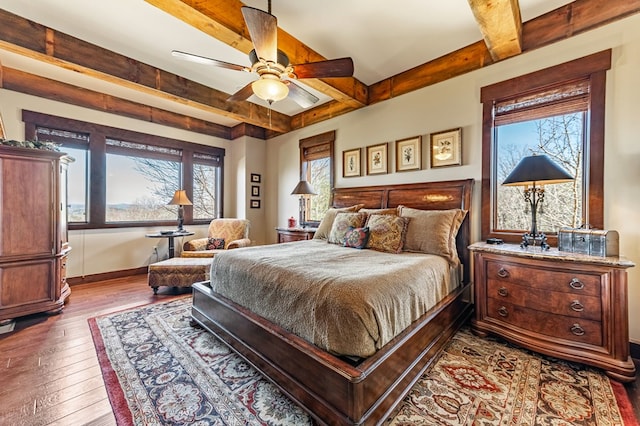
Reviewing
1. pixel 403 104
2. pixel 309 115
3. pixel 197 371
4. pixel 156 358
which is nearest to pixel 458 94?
pixel 403 104

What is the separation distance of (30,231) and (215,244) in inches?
87.3

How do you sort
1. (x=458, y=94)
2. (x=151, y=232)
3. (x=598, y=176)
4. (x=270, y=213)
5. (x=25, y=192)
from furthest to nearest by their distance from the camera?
(x=270, y=213) → (x=151, y=232) → (x=458, y=94) → (x=25, y=192) → (x=598, y=176)

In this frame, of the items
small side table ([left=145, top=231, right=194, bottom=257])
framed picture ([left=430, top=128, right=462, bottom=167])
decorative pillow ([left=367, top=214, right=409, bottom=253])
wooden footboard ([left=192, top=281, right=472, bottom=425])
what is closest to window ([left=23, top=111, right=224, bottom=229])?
small side table ([left=145, top=231, right=194, bottom=257])

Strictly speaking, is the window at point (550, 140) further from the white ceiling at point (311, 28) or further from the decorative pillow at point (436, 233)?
the white ceiling at point (311, 28)

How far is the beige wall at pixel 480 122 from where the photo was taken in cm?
216

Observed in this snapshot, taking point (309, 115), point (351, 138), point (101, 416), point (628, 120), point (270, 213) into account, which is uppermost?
point (309, 115)

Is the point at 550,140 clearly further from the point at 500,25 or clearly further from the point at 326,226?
the point at 326,226

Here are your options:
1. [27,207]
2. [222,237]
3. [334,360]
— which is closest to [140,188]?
[222,237]

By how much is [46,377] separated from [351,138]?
13.5 feet

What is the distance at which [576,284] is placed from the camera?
1980 mm

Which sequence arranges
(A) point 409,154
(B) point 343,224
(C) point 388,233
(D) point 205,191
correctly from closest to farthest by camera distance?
(C) point 388,233
(B) point 343,224
(A) point 409,154
(D) point 205,191

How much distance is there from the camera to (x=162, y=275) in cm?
364

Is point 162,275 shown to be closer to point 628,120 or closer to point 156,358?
point 156,358

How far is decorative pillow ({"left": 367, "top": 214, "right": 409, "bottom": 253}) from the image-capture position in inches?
107
